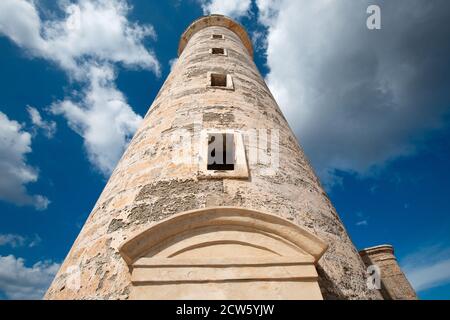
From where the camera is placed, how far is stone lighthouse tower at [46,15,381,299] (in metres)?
2.66

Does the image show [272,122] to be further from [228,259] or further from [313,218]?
[228,259]

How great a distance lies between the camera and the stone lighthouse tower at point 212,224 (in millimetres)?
2662

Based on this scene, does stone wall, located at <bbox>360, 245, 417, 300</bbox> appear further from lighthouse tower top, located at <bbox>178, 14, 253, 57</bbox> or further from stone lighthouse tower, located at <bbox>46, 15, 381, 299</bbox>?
lighthouse tower top, located at <bbox>178, 14, 253, 57</bbox>

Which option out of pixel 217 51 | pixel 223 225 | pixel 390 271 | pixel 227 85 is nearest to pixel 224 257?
pixel 223 225

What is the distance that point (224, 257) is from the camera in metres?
2.80

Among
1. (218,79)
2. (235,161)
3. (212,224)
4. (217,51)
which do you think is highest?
(217,51)

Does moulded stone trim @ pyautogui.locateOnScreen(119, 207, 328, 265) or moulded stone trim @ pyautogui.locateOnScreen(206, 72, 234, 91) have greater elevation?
moulded stone trim @ pyautogui.locateOnScreen(206, 72, 234, 91)

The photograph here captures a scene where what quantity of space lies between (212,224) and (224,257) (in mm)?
369

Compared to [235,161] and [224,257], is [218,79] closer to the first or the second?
[235,161]

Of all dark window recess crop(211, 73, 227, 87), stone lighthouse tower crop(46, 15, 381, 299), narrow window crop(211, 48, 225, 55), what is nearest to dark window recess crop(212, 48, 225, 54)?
narrow window crop(211, 48, 225, 55)

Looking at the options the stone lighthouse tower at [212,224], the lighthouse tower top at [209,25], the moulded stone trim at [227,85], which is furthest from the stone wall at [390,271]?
the lighthouse tower top at [209,25]

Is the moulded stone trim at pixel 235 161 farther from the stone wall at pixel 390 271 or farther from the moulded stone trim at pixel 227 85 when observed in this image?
the stone wall at pixel 390 271

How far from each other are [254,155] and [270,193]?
0.69 metres
